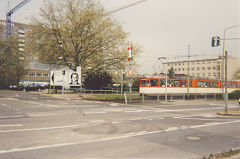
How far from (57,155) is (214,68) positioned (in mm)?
106005

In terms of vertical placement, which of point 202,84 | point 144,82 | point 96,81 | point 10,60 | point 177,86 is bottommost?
point 177,86

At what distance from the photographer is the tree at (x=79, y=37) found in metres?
26.1

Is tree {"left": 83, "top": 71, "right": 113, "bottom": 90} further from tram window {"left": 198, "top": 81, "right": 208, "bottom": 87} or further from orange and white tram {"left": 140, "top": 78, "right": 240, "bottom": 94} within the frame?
tram window {"left": 198, "top": 81, "right": 208, "bottom": 87}

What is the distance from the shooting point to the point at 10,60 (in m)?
45.9

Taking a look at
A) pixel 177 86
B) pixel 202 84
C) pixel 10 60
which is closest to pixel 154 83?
pixel 177 86

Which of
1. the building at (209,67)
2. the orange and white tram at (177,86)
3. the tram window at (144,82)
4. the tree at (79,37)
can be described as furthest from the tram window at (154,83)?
the building at (209,67)

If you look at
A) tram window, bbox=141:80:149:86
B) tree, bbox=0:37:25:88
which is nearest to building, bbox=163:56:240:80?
tree, bbox=0:37:25:88

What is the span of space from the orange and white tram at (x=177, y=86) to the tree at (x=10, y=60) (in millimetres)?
29767

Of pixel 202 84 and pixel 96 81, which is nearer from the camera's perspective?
pixel 202 84

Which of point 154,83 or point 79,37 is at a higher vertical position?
point 79,37

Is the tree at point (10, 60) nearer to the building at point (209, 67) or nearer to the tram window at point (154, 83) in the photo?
the tram window at point (154, 83)

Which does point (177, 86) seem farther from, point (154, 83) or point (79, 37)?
point (79, 37)

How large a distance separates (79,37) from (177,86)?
50.8ft

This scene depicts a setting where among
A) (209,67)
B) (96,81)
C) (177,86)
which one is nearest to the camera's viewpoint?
(177,86)
